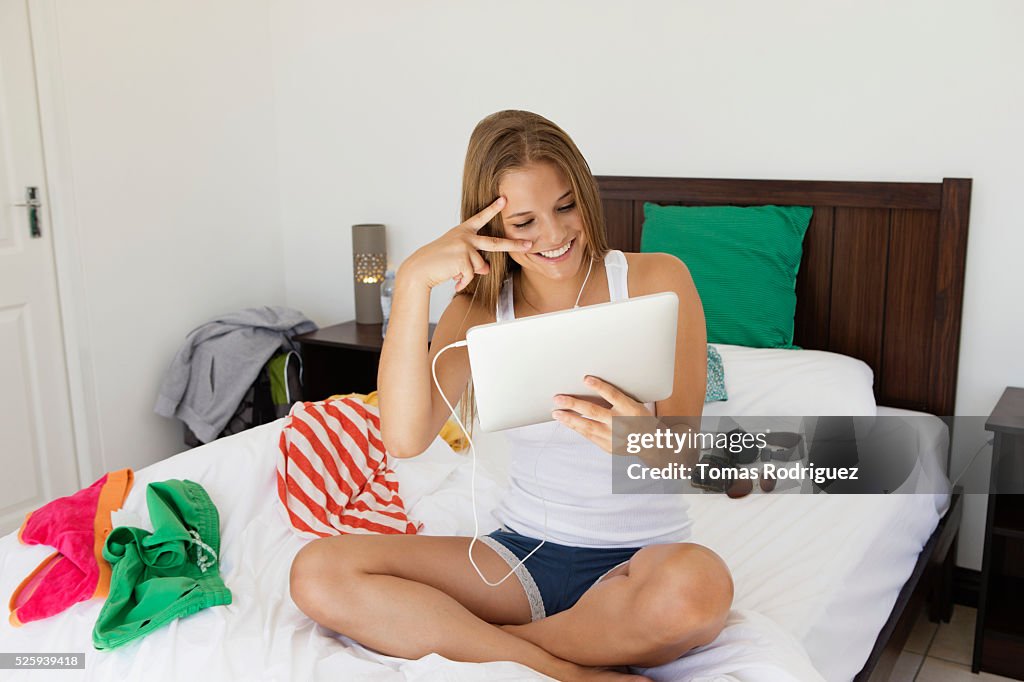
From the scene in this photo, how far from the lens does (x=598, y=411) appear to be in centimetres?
134

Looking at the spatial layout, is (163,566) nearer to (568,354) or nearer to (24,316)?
(568,354)

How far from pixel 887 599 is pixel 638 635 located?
30.1 inches

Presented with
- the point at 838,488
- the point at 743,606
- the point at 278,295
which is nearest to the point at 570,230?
the point at 743,606

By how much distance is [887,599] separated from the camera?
182 centimetres

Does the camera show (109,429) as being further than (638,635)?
Yes

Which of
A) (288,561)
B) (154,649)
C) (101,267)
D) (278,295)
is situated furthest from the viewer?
(278,295)

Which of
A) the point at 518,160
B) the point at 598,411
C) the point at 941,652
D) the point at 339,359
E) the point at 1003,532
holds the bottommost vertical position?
the point at 941,652

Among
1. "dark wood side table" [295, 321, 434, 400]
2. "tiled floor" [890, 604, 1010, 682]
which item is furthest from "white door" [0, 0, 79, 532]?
"tiled floor" [890, 604, 1010, 682]

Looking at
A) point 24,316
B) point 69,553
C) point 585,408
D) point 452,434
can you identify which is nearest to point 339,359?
point 24,316

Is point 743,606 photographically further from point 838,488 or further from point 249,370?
point 249,370

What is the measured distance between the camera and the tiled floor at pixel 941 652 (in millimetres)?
2172

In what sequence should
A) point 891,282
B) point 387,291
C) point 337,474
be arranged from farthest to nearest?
point 387,291
point 891,282
point 337,474

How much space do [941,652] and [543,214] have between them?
1573 mm

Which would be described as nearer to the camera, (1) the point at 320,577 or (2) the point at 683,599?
(2) the point at 683,599
